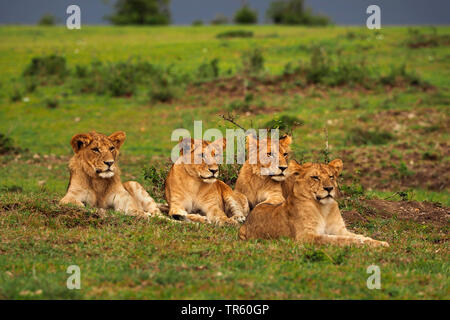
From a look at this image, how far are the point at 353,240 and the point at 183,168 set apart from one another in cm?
310

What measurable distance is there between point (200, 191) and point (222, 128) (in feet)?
27.1

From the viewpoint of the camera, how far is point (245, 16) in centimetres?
6650

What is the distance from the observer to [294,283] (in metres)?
6.91

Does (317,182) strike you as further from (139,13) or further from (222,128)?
(139,13)

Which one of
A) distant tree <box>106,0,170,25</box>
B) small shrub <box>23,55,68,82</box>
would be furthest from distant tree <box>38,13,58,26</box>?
small shrub <box>23,55,68,82</box>

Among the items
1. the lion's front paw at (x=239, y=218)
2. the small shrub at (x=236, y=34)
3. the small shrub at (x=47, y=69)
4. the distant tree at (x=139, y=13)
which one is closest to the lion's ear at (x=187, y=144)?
the lion's front paw at (x=239, y=218)

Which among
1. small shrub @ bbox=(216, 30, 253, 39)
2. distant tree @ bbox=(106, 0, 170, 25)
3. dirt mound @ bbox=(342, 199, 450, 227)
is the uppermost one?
distant tree @ bbox=(106, 0, 170, 25)

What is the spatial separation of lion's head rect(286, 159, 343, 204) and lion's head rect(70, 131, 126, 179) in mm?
2874

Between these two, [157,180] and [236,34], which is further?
[236,34]

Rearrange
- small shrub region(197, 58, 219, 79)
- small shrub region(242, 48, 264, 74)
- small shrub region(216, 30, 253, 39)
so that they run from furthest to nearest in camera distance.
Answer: small shrub region(216, 30, 253, 39)
small shrub region(197, 58, 219, 79)
small shrub region(242, 48, 264, 74)

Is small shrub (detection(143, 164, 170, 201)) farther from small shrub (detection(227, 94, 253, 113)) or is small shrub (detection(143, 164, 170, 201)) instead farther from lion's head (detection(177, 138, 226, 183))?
small shrub (detection(227, 94, 253, 113))

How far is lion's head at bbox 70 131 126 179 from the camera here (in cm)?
1033

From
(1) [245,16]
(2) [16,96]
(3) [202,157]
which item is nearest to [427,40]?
(2) [16,96]

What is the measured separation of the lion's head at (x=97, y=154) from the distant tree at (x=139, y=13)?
180 ft
